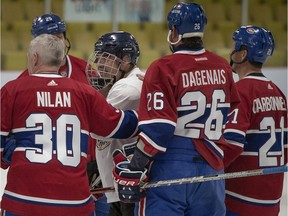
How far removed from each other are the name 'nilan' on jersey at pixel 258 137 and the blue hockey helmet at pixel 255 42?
0.26ft

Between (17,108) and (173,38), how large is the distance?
2.07 ft

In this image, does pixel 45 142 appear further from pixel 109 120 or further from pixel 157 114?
pixel 157 114

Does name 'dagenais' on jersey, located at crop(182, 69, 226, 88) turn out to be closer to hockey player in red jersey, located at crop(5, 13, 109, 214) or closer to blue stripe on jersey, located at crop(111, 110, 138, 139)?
blue stripe on jersey, located at crop(111, 110, 138, 139)

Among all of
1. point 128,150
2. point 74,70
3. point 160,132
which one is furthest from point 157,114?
point 74,70

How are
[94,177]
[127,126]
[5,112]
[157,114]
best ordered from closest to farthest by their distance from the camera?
[5,112], [157,114], [127,126], [94,177]

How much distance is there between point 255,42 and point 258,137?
38 cm

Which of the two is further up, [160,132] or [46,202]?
[160,132]

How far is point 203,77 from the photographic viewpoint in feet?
9.23

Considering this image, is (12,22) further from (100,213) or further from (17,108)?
(17,108)

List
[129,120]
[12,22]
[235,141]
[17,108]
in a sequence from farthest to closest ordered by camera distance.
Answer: [12,22]
[235,141]
[129,120]
[17,108]

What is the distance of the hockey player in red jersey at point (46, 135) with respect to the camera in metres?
2.64

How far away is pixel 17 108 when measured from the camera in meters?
2.63

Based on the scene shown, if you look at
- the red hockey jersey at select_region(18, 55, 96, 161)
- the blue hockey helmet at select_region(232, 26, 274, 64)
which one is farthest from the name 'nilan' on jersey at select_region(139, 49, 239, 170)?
the red hockey jersey at select_region(18, 55, 96, 161)

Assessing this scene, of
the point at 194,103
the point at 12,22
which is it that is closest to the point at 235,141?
the point at 194,103
